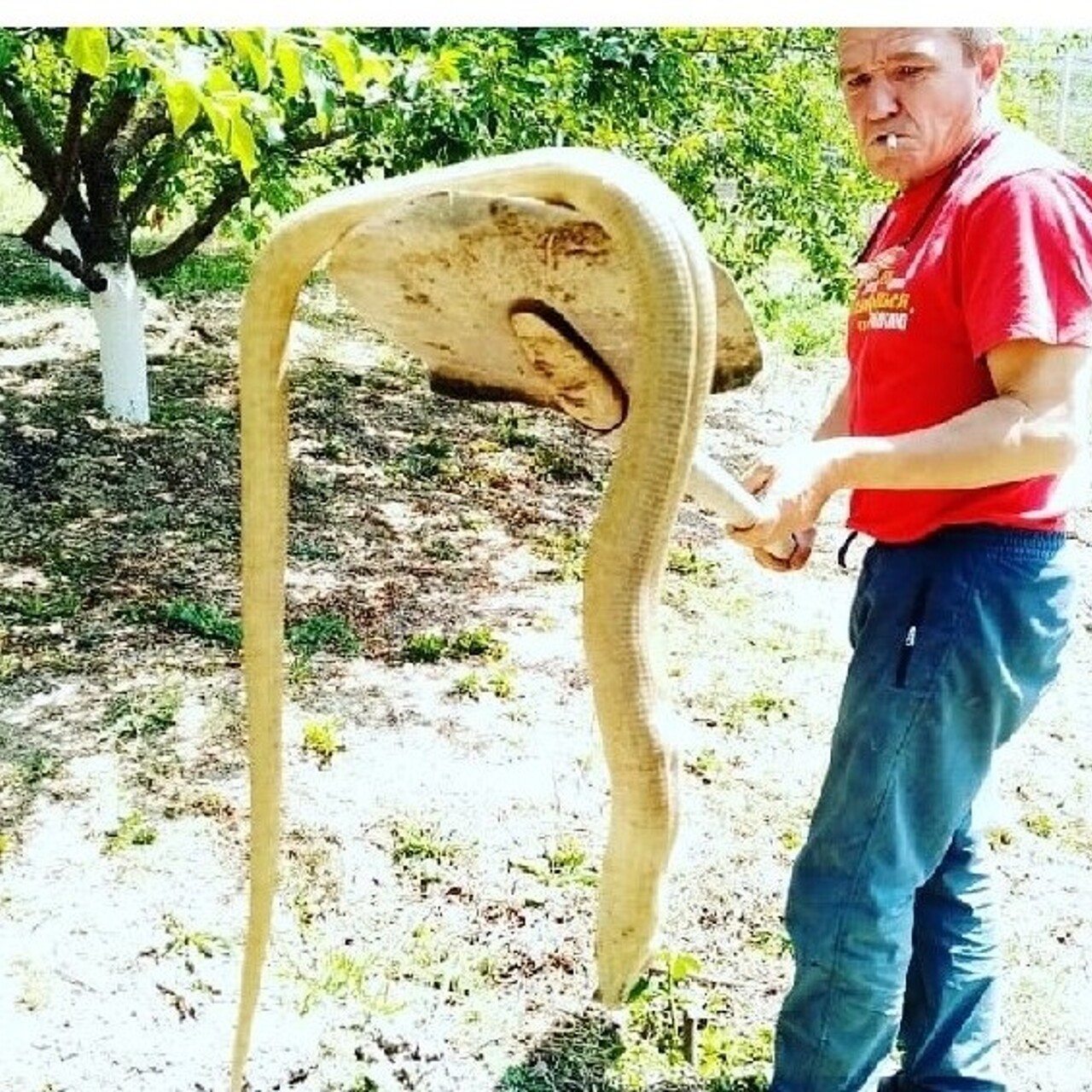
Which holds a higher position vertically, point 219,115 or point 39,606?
point 219,115

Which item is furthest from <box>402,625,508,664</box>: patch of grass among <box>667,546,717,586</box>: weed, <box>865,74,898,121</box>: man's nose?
<box>865,74,898,121</box>: man's nose

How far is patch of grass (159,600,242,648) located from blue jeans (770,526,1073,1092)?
2.69 metres

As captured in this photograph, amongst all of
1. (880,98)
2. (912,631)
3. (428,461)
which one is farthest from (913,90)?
(428,461)

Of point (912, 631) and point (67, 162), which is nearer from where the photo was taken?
point (912, 631)

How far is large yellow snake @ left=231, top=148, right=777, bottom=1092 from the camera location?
52.6 inches

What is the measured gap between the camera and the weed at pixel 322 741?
154 inches

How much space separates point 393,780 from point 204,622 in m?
1.15

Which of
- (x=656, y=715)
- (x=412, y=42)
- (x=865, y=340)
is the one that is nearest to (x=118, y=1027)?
(x=656, y=715)

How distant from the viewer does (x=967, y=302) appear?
181 cm

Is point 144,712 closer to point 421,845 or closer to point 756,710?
point 421,845

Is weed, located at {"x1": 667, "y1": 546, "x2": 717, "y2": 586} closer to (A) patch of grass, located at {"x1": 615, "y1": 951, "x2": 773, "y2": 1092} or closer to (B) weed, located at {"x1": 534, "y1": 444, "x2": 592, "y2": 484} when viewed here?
(B) weed, located at {"x1": 534, "y1": 444, "x2": 592, "y2": 484}

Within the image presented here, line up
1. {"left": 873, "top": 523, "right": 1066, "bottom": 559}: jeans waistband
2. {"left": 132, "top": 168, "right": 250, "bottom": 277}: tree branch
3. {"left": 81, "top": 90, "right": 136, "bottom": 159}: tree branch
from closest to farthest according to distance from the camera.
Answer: {"left": 873, "top": 523, "right": 1066, "bottom": 559}: jeans waistband < {"left": 81, "top": 90, "right": 136, "bottom": 159}: tree branch < {"left": 132, "top": 168, "right": 250, "bottom": 277}: tree branch

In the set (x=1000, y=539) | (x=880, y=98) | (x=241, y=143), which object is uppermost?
(x=880, y=98)

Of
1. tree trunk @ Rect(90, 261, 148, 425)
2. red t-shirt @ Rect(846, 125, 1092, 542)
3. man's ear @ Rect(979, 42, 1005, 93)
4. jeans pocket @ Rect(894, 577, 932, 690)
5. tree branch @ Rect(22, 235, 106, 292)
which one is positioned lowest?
tree trunk @ Rect(90, 261, 148, 425)
